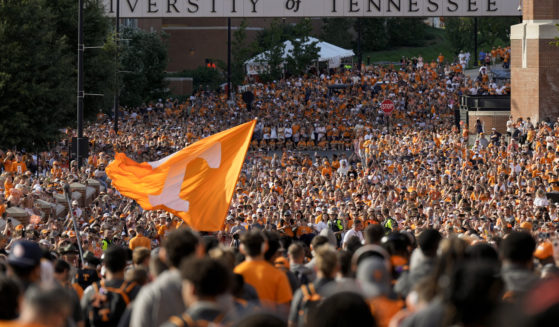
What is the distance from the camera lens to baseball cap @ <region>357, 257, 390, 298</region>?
20.6 feet

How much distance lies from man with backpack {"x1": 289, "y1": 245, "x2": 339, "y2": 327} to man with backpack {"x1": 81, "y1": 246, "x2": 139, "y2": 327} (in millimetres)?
1243

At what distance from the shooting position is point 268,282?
7.64m

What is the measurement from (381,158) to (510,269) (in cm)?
2704

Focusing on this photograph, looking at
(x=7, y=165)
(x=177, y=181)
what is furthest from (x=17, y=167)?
(x=177, y=181)

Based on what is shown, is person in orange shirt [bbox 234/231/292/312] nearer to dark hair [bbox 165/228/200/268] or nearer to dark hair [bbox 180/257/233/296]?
dark hair [bbox 165/228/200/268]

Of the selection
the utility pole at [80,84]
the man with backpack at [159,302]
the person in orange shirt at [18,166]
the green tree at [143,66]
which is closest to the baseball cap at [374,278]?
the man with backpack at [159,302]

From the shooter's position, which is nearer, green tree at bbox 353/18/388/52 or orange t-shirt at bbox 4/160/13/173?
orange t-shirt at bbox 4/160/13/173

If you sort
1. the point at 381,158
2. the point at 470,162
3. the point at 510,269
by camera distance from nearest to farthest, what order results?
1. the point at 510,269
2. the point at 470,162
3. the point at 381,158

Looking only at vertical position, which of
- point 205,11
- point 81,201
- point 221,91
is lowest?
point 81,201

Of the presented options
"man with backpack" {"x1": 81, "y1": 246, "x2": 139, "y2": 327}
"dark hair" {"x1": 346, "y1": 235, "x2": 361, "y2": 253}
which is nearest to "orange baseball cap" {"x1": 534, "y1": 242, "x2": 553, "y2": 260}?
"dark hair" {"x1": 346, "y1": 235, "x2": 361, "y2": 253}

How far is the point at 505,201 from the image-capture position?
21984 mm

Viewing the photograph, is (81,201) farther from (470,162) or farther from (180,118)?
(180,118)

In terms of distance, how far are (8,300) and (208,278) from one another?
46.5 inches

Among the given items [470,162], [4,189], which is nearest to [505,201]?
[470,162]
